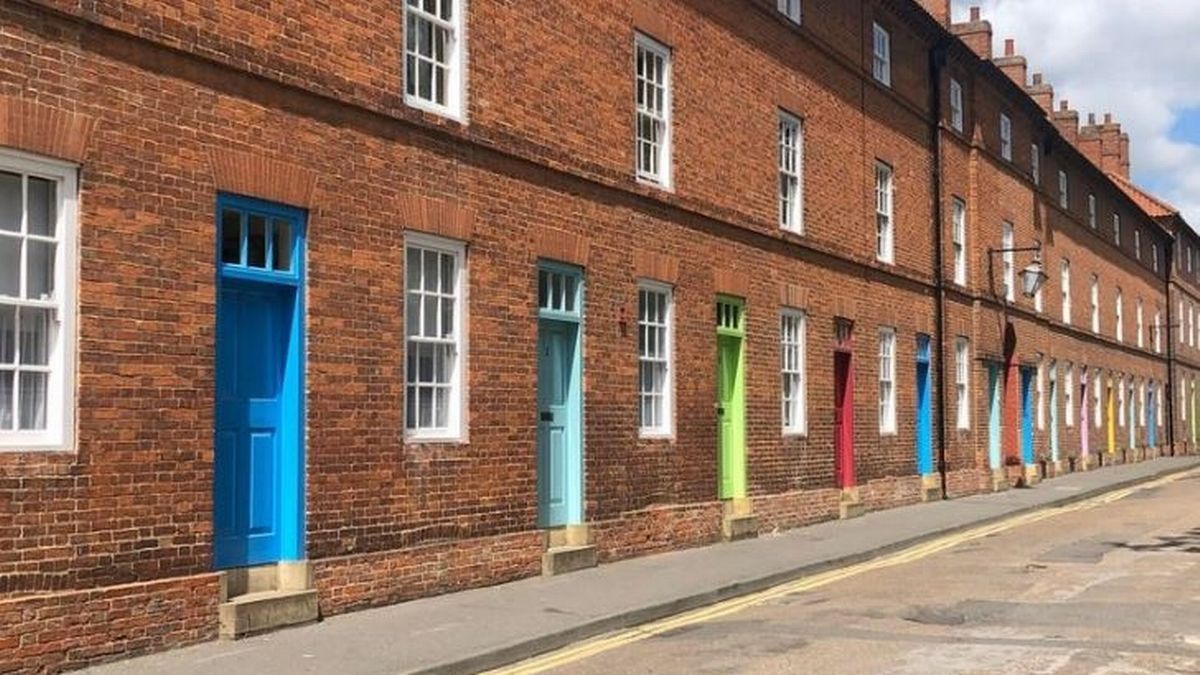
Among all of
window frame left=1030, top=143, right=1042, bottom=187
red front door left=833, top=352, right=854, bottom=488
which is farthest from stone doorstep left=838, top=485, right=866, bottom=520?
window frame left=1030, top=143, right=1042, bottom=187

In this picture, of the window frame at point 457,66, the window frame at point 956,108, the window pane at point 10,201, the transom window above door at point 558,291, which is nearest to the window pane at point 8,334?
the window pane at point 10,201

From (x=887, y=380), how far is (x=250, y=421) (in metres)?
14.4

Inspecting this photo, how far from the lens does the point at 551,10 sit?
42.8ft

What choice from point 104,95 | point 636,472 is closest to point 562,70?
point 636,472

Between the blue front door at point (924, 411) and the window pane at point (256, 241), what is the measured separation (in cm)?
1602

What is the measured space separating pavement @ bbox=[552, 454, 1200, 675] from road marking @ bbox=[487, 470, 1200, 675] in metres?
0.02

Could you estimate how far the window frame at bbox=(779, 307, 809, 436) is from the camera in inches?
720

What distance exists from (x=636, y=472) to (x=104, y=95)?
7.61 m

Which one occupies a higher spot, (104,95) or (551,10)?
(551,10)

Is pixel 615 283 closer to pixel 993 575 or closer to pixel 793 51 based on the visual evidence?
pixel 993 575

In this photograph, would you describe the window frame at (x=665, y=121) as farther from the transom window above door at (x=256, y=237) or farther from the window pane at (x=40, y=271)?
the window pane at (x=40, y=271)

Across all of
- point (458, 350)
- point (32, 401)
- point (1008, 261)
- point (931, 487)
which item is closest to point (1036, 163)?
point (1008, 261)

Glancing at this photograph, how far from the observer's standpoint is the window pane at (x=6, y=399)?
25.9 ft

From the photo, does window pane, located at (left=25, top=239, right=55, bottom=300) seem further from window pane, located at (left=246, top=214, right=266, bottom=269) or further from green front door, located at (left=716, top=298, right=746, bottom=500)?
green front door, located at (left=716, top=298, right=746, bottom=500)
